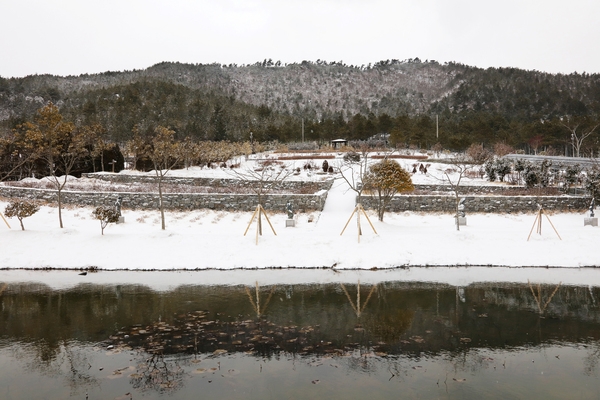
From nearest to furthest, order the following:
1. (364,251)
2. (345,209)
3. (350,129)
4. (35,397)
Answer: (35,397) → (364,251) → (345,209) → (350,129)

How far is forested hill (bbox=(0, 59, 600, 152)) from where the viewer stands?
6003 cm

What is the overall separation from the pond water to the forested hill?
39.7 meters

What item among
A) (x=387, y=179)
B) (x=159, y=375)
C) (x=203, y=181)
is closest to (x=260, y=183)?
(x=387, y=179)

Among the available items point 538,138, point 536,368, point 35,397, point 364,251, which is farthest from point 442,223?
point 538,138

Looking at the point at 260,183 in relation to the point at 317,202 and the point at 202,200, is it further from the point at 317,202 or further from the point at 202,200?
the point at 202,200

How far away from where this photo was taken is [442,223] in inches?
721

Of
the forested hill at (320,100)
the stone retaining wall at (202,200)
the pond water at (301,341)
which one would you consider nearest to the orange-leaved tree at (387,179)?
the stone retaining wall at (202,200)

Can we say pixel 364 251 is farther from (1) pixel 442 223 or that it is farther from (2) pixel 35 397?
(2) pixel 35 397

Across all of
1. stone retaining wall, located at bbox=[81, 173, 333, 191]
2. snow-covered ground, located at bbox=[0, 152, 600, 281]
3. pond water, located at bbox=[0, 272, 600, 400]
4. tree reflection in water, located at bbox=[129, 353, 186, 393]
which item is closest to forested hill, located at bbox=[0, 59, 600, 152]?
stone retaining wall, located at bbox=[81, 173, 333, 191]

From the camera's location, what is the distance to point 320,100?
5561 inches

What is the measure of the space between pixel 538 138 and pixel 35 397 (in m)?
57.3

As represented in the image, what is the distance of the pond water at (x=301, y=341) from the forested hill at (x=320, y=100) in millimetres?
39729

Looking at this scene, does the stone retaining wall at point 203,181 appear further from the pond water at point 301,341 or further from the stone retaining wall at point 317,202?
the pond water at point 301,341

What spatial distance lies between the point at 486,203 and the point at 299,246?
10.4 metres
